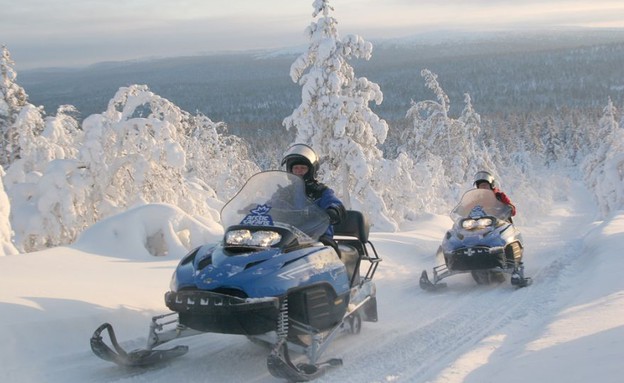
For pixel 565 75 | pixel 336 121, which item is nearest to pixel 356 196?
pixel 336 121

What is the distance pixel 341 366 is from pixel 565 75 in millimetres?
203747

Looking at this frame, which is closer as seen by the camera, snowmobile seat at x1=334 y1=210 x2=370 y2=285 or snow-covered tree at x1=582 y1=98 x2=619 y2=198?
snowmobile seat at x1=334 y1=210 x2=370 y2=285

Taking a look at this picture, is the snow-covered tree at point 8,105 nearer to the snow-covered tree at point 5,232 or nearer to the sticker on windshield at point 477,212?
the snow-covered tree at point 5,232

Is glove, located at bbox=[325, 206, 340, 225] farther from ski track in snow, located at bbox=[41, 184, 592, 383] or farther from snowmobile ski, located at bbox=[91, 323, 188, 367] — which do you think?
snowmobile ski, located at bbox=[91, 323, 188, 367]

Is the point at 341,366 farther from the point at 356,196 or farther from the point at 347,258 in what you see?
the point at 356,196

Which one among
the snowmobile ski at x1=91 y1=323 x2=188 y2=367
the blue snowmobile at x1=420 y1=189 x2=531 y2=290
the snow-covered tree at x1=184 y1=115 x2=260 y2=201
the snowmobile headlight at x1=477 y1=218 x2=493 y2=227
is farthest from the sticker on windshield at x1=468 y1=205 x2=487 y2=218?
the snow-covered tree at x1=184 y1=115 x2=260 y2=201

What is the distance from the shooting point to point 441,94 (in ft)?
108

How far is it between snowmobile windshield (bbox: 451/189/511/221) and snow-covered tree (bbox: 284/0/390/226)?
9.36 m

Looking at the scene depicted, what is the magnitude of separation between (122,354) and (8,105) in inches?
941

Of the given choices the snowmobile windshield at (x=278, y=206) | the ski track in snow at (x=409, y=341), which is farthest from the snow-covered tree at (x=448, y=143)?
the snowmobile windshield at (x=278, y=206)

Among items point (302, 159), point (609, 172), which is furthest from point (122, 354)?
point (609, 172)

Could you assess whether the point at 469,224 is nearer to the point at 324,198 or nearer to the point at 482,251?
the point at 482,251

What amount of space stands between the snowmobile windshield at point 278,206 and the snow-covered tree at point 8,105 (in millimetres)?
21883

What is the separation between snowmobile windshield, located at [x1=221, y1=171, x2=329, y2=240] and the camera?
18.9 ft
